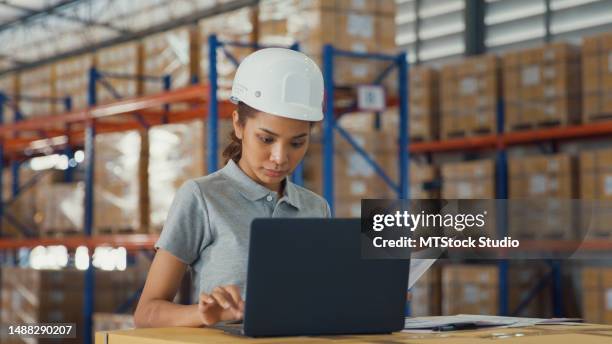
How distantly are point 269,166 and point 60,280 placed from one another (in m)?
7.52

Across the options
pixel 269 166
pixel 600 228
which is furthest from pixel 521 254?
pixel 269 166

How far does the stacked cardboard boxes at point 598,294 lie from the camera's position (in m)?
8.05

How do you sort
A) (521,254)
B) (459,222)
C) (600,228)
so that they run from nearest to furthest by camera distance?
1. (459,222)
2. (600,228)
3. (521,254)

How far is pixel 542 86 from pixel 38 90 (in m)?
5.90

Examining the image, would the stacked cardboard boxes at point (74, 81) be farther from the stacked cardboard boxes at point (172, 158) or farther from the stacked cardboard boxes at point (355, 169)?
Result: the stacked cardboard boxes at point (355, 169)

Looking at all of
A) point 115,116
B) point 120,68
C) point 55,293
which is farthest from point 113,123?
point 55,293

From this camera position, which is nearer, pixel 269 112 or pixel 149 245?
pixel 269 112

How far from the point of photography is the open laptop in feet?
5.26

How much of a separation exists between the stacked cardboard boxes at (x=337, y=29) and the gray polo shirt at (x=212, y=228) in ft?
15.0

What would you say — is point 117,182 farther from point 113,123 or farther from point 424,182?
point 424,182

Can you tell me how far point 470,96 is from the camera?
9.54 meters

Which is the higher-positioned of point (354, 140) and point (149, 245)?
point (354, 140)

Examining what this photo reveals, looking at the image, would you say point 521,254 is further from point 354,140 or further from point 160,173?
point 160,173

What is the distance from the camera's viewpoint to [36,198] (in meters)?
10.2
